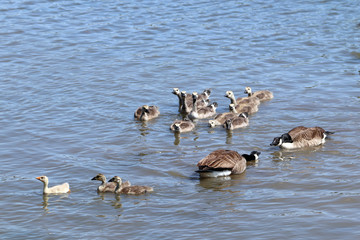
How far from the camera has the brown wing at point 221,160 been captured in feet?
47.2

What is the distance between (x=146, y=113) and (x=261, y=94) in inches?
142

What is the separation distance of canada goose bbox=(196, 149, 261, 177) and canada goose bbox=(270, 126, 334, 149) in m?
1.55

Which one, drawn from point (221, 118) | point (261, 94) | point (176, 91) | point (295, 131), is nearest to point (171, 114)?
point (176, 91)

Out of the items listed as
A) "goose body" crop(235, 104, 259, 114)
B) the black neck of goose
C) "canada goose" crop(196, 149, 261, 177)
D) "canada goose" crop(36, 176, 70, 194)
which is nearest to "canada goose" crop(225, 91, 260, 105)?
"goose body" crop(235, 104, 259, 114)

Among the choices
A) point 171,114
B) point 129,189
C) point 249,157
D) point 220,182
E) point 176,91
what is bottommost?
point 220,182

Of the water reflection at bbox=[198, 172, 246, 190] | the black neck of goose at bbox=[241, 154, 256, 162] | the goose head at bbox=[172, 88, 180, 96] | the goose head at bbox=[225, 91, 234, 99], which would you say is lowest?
the water reflection at bbox=[198, 172, 246, 190]

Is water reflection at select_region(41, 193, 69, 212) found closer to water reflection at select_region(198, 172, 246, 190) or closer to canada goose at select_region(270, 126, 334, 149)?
water reflection at select_region(198, 172, 246, 190)

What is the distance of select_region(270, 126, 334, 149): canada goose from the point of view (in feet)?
52.5

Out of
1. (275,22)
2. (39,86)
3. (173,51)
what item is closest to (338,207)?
(39,86)

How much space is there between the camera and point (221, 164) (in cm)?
1445

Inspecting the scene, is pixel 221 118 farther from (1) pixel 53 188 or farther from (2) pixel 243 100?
(1) pixel 53 188

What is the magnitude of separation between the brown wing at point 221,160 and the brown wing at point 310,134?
2.04 meters

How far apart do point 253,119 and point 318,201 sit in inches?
238

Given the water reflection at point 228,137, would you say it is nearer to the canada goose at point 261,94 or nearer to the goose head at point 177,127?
the goose head at point 177,127
